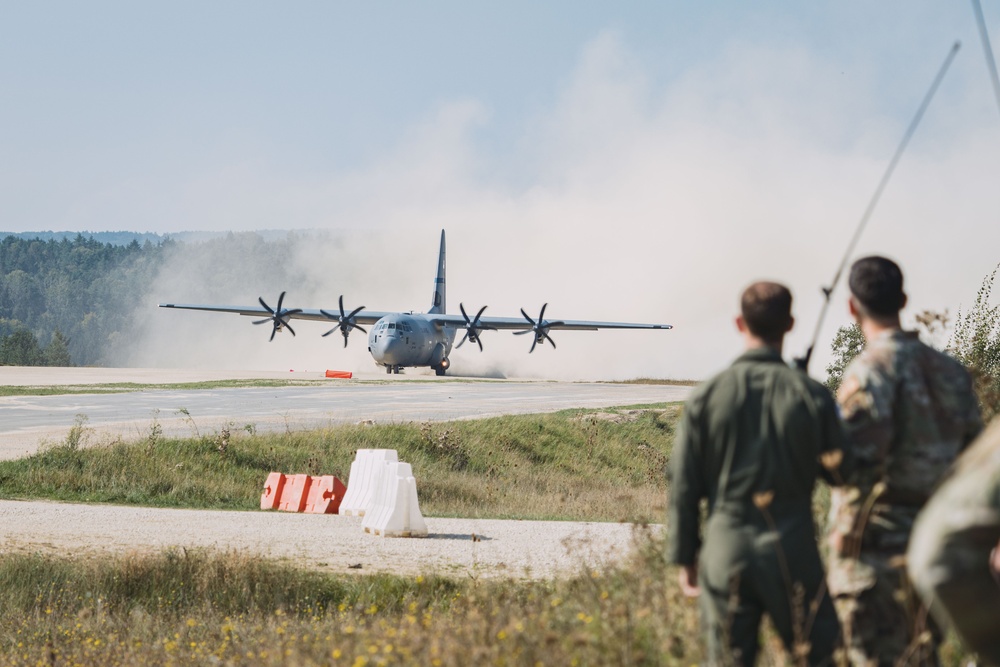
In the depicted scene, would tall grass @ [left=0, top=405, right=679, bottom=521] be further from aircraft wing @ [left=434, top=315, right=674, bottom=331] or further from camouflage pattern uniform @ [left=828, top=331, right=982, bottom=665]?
aircraft wing @ [left=434, top=315, right=674, bottom=331]

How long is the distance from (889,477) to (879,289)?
2.52ft

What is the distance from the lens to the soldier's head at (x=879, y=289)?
4.43 metres

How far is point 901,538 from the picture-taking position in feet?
13.9

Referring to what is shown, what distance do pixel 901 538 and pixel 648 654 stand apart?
1.39 meters

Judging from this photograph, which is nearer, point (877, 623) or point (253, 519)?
point (877, 623)

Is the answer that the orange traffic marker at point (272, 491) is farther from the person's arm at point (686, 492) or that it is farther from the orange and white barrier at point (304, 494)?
the person's arm at point (686, 492)

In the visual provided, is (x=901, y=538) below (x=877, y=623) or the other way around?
the other way around

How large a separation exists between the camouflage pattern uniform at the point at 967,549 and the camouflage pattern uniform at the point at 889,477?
2.30m

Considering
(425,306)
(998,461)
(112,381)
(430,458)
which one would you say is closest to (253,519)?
(430,458)

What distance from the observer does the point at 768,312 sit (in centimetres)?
435

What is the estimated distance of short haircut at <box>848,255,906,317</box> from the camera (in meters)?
4.43

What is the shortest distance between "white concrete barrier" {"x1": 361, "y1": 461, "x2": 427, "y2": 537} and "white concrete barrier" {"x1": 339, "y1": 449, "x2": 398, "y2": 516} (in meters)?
0.94

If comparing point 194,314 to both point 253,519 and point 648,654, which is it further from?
point 648,654

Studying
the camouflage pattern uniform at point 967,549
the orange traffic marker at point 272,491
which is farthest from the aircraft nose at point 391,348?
the camouflage pattern uniform at point 967,549
